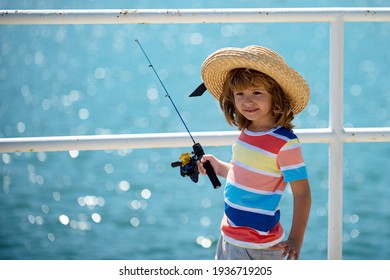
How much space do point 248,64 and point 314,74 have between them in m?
16.9

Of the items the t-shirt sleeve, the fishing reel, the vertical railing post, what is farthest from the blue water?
the t-shirt sleeve

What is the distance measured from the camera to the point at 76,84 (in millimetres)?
19172

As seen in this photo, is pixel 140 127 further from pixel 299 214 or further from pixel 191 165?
Result: pixel 299 214

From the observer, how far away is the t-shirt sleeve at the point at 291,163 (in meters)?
2.39

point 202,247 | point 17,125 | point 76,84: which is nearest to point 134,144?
point 202,247

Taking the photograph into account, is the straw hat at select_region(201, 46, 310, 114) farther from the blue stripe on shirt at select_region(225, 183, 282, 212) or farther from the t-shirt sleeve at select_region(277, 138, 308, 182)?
the blue stripe on shirt at select_region(225, 183, 282, 212)

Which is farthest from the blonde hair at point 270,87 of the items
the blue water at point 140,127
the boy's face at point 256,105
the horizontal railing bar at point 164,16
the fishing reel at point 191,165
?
the blue water at point 140,127

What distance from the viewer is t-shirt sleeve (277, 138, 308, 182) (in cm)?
239

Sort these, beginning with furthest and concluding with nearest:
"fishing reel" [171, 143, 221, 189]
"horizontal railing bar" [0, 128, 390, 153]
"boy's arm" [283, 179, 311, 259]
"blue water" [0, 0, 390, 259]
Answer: "blue water" [0, 0, 390, 259] < "horizontal railing bar" [0, 128, 390, 153] < "fishing reel" [171, 143, 221, 189] < "boy's arm" [283, 179, 311, 259]

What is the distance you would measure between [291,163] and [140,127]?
504 inches

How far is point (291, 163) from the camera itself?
7.89 feet

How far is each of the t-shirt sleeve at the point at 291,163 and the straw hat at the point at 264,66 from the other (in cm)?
15

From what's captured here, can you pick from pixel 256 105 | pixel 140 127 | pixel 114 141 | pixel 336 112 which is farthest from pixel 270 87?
pixel 140 127

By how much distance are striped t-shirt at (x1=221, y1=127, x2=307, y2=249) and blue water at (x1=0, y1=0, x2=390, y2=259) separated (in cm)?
519
